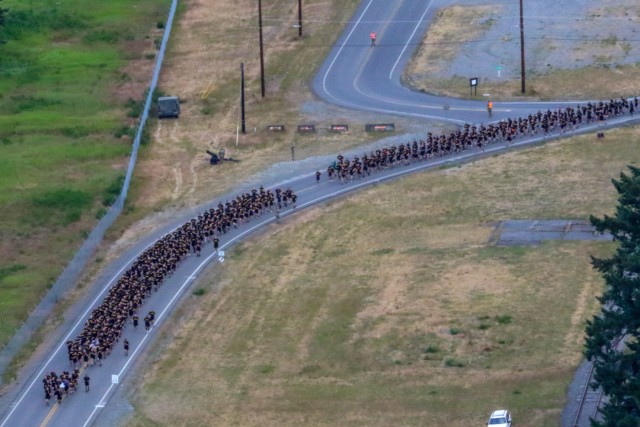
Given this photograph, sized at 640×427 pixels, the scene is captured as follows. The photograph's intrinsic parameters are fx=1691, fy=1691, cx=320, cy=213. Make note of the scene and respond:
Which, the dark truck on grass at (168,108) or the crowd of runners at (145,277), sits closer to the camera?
the crowd of runners at (145,277)

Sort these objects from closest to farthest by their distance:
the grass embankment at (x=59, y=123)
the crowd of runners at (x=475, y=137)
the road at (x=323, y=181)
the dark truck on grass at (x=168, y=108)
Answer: the road at (x=323, y=181) < the grass embankment at (x=59, y=123) < the crowd of runners at (x=475, y=137) < the dark truck on grass at (x=168, y=108)

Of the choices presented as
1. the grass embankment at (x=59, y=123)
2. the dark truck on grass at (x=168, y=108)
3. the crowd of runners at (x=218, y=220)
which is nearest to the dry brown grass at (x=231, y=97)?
the dark truck on grass at (x=168, y=108)

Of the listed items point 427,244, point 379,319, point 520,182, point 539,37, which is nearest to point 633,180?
point 379,319

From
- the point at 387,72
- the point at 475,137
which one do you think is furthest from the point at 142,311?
the point at 387,72

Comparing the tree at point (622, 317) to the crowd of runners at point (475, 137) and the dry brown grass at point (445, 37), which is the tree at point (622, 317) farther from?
the dry brown grass at point (445, 37)

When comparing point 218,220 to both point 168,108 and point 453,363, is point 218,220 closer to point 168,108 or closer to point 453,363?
point 453,363
